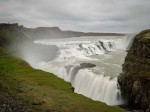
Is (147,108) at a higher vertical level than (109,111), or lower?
lower

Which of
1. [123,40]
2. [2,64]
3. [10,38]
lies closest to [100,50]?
A: [123,40]

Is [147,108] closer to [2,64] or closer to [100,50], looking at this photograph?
[2,64]

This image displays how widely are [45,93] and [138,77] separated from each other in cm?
1566

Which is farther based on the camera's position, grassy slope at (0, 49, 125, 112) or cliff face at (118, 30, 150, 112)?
cliff face at (118, 30, 150, 112)

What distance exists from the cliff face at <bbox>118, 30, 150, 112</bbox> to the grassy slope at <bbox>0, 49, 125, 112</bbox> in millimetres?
10817

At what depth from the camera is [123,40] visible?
333 ft

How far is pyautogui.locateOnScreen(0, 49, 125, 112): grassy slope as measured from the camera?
2317 centimetres

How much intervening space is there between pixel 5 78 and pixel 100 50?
61014 millimetres

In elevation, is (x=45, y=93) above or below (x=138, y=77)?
above

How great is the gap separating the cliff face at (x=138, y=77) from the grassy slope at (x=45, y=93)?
426 inches

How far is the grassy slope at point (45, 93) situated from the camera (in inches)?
912

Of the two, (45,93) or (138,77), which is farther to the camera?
(138,77)

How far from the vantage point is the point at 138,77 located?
37812mm

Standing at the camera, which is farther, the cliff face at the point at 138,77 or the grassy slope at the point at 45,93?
the cliff face at the point at 138,77
